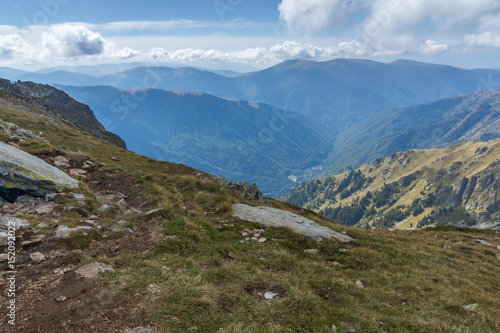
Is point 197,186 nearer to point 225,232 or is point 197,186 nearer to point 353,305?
point 225,232

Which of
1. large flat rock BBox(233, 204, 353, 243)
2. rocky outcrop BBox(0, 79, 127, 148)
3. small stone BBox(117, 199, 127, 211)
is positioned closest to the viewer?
small stone BBox(117, 199, 127, 211)

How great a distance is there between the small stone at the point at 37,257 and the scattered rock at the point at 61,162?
14.3m

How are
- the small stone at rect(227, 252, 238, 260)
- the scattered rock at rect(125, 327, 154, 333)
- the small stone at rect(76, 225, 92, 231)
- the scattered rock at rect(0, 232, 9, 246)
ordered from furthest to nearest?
the small stone at rect(227, 252, 238, 260), the small stone at rect(76, 225, 92, 231), the scattered rock at rect(0, 232, 9, 246), the scattered rock at rect(125, 327, 154, 333)

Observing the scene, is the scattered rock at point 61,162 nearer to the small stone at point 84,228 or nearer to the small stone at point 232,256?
the small stone at point 84,228

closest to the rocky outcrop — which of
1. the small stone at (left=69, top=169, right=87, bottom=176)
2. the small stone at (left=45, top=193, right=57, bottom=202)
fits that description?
the small stone at (left=69, top=169, right=87, bottom=176)

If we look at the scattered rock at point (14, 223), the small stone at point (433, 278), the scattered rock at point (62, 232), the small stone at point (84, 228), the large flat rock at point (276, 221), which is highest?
the scattered rock at point (14, 223)

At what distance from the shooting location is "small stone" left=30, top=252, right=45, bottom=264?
8.34 meters

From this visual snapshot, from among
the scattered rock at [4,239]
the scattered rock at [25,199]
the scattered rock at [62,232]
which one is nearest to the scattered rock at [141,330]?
the scattered rock at [62,232]

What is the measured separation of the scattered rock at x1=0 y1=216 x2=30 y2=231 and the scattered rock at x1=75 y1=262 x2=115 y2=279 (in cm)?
397

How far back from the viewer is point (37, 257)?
8.46 metres

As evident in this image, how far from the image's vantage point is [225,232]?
1496 centimetres

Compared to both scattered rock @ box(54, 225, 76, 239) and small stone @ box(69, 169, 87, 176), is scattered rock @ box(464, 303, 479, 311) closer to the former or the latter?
scattered rock @ box(54, 225, 76, 239)

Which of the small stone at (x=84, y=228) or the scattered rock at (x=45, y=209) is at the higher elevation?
the scattered rock at (x=45, y=209)

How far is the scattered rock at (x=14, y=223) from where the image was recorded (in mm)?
9522
